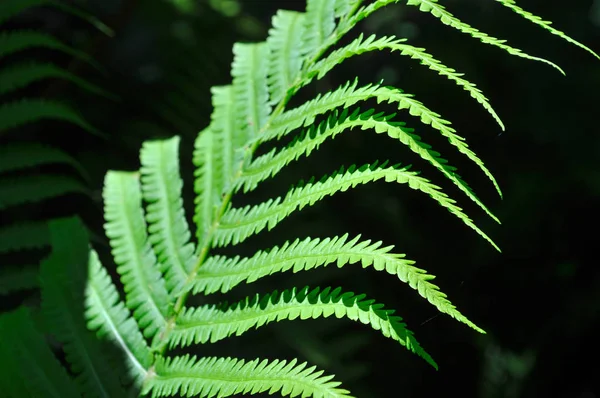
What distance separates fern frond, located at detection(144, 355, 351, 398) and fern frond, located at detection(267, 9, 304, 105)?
371 millimetres

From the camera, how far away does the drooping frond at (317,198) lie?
64cm

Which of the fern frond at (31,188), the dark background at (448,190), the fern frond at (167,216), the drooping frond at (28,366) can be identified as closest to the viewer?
the drooping frond at (28,366)

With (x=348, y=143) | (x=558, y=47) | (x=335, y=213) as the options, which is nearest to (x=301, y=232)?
(x=335, y=213)

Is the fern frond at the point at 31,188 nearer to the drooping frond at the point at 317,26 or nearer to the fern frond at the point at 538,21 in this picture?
the drooping frond at the point at 317,26

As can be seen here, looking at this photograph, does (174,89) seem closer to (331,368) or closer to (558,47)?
(331,368)

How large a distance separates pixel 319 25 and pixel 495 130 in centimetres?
134

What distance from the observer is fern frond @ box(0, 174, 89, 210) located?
124cm

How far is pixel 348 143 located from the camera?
6.81 feet

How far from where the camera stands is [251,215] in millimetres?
834

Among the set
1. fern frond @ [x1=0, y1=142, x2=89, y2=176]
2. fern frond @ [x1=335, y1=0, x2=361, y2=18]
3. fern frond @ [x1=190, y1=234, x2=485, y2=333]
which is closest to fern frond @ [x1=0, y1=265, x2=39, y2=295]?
fern frond @ [x1=0, y1=142, x2=89, y2=176]

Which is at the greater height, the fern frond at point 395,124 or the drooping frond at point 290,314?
the fern frond at point 395,124

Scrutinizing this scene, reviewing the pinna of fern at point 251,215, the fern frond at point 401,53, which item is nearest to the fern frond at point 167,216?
the pinna of fern at point 251,215

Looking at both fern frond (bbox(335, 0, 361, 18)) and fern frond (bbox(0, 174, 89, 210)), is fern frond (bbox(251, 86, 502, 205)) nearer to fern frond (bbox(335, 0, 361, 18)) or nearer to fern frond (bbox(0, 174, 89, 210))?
fern frond (bbox(335, 0, 361, 18))

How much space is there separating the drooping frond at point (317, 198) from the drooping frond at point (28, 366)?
239 mm
